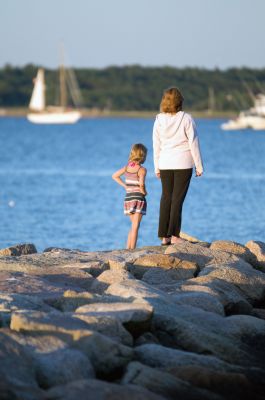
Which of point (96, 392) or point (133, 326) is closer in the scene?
point (96, 392)

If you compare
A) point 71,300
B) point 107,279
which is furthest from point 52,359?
point 107,279

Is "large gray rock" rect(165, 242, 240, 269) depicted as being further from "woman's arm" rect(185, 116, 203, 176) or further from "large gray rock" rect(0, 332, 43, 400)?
"large gray rock" rect(0, 332, 43, 400)

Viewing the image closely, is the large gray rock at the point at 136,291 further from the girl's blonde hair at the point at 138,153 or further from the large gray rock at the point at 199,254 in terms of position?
the girl's blonde hair at the point at 138,153

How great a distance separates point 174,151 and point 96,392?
4.89 m

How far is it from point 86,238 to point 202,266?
1093cm

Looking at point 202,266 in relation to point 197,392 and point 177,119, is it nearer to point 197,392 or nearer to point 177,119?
point 177,119

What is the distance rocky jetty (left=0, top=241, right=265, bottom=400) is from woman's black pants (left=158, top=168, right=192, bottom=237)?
83 cm

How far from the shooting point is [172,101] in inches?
399

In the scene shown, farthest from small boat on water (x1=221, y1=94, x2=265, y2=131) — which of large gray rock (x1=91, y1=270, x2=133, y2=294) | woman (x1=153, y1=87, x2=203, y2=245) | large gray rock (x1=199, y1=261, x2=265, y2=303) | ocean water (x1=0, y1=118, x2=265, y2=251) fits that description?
large gray rock (x1=91, y1=270, x2=133, y2=294)

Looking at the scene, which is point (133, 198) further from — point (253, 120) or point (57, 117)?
point (57, 117)

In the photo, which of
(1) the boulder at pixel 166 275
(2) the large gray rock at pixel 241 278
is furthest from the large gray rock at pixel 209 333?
(2) the large gray rock at pixel 241 278

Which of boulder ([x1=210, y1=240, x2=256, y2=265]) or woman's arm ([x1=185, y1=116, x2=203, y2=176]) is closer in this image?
boulder ([x1=210, y1=240, x2=256, y2=265])

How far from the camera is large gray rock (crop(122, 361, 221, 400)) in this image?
600 centimetres

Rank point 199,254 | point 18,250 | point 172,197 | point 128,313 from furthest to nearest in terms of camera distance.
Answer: point 172,197
point 18,250
point 199,254
point 128,313
